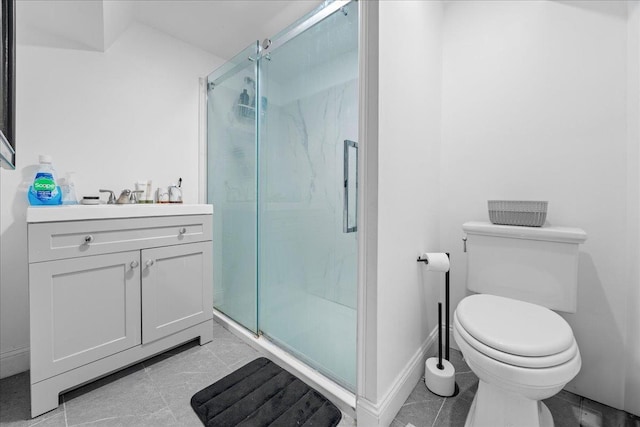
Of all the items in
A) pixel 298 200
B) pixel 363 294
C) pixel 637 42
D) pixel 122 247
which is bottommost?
pixel 363 294

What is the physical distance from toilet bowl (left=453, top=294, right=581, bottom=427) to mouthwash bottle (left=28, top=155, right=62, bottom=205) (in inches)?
77.9

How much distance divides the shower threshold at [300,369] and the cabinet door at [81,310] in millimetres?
608

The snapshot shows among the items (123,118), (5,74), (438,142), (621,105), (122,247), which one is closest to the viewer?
(5,74)

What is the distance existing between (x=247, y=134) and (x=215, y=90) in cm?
64

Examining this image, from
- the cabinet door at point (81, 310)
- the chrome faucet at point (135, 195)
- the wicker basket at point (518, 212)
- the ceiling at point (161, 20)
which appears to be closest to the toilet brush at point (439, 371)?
the wicker basket at point (518, 212)

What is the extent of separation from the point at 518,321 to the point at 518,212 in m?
0.54

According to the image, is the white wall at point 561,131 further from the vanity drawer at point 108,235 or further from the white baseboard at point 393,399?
the vanity drawer at point 108,235

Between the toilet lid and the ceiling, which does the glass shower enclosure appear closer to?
the ceiling

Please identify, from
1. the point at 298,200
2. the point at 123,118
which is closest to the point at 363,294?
the point at 298,200

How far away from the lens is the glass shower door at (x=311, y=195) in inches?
51.2

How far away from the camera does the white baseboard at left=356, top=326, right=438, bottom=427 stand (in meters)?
1.06

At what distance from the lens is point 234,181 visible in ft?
6.31

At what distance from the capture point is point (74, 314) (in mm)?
1199

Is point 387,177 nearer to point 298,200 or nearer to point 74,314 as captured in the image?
point 298,200
